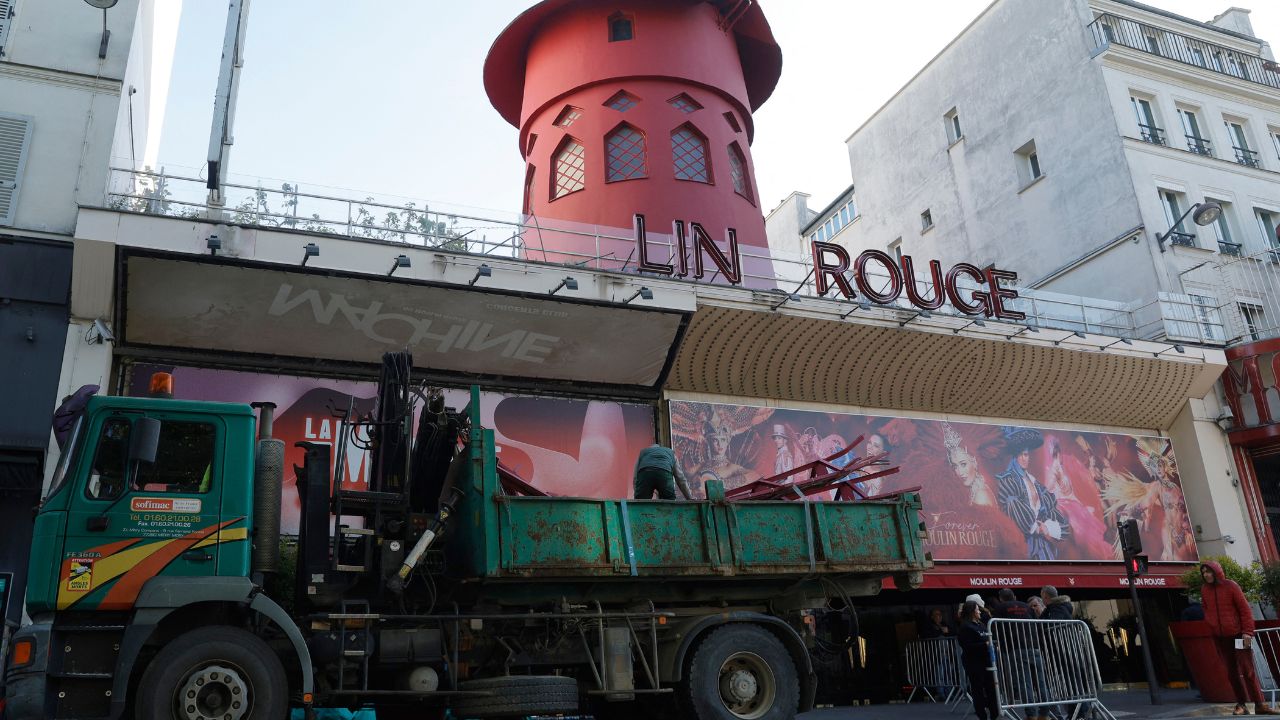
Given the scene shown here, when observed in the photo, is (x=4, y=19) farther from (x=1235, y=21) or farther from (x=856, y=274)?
(x=1235, y=21)

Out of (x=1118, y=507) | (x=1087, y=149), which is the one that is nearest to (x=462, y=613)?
(x=1118, y=507)

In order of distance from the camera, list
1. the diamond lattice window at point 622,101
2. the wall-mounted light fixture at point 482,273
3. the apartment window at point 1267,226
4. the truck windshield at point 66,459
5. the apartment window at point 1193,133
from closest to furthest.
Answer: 1. the truck windshield at point 66,459
2. the wall-mounted light fixture at point 482,273
3. the diamond lattice window at point 622,101
4. the apartment window at point 1267,226
5. the apartment window at point 1193,133

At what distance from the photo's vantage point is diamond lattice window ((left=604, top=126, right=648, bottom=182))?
21.2 metres

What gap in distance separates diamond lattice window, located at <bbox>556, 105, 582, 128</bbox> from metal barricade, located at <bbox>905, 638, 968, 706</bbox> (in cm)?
1337

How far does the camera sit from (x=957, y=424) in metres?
19.9

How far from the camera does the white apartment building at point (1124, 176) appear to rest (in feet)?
72.5

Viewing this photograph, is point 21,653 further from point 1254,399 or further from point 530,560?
point 1254,399

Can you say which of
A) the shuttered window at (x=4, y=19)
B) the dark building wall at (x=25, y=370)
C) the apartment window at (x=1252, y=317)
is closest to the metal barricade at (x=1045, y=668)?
the dark building wall at (x=25, y=370)

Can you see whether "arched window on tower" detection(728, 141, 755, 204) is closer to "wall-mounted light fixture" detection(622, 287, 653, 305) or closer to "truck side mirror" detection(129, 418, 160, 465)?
"wall-mounted light fixture" detection(622, 287, 653, 305)

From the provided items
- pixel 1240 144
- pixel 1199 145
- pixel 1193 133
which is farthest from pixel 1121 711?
pixel 1240 144

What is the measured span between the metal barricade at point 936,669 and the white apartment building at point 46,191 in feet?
45.5

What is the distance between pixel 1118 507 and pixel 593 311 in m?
12.6

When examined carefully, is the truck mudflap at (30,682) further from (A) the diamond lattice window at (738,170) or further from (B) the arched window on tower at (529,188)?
(A) the diamond lattice window at (738,170)

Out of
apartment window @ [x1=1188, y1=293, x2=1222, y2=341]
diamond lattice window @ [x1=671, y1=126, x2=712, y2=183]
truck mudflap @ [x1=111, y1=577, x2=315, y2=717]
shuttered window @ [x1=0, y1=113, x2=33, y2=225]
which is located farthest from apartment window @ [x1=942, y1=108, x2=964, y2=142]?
truck mudflap @ [x1=111, y1=577, x2=315, y2=717]
